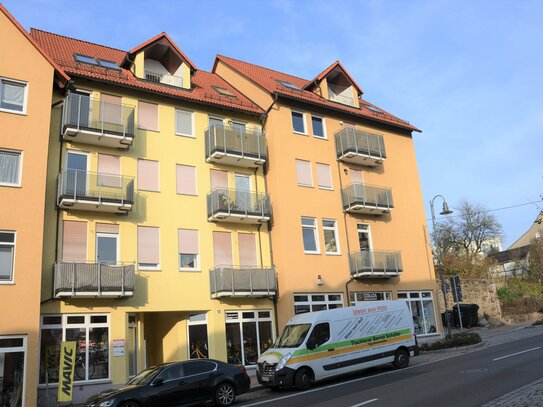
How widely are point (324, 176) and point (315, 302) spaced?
21.2 ft

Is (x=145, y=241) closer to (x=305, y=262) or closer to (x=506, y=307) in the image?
(x=305, y=262)

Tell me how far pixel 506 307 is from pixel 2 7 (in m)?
40.1

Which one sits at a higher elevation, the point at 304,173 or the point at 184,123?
the point at 184,123

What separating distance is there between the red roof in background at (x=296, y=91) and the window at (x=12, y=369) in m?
15.4

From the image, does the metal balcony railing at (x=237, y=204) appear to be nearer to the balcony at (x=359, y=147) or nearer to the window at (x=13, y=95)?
the balcony at (x=359, y=147)

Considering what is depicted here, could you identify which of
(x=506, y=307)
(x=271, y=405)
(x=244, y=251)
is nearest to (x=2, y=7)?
(x=244, y=251)

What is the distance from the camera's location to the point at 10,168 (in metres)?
17.4

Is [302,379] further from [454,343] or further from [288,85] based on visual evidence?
[288,85]

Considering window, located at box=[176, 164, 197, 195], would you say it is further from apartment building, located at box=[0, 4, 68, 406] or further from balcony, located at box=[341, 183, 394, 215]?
balcony, located at box=[341, 183, 394, 215]

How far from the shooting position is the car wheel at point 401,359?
18281 millimetres

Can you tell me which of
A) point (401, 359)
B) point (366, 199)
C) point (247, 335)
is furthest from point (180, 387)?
point (366, 199)

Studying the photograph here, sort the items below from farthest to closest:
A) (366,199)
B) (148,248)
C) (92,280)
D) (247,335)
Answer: (366,199) < (247,335) < (148,248) < (92,280)

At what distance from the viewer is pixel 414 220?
1139 inches

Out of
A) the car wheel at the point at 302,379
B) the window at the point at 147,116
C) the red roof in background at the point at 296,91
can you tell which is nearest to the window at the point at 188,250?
the window at the point at 147,116
